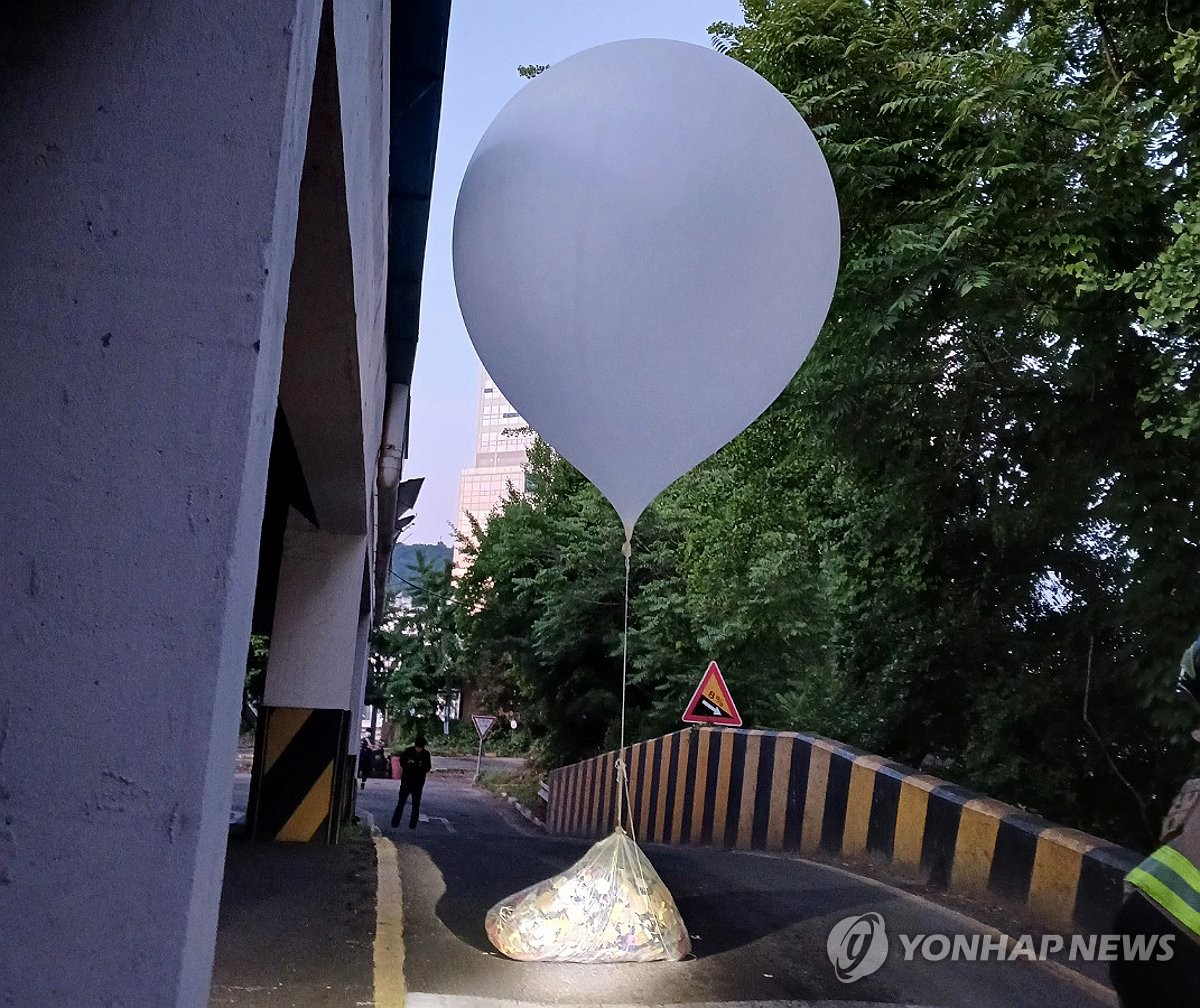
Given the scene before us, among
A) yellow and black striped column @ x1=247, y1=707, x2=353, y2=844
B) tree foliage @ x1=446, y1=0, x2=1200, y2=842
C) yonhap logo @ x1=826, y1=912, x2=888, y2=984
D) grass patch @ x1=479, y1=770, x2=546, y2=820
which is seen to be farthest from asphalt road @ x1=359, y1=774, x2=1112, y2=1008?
grass patch @ x1=479, y1=770, x2=546, y2=820

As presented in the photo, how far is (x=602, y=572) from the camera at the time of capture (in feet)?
75.3

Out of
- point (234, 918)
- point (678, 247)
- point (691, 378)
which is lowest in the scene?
point (234, 918)

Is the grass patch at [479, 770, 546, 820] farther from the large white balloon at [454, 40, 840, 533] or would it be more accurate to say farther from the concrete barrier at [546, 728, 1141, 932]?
the large white balloon at [454, 40, 840, 533]

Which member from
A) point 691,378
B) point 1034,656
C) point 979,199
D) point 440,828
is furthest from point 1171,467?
point 440,828

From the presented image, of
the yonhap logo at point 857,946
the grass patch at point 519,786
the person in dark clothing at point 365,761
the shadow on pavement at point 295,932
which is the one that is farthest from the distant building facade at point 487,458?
the yonhap logo at point 857,946

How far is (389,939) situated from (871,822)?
3.77m

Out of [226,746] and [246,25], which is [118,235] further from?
[226,746]

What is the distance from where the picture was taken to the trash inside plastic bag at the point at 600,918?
4.95 meters

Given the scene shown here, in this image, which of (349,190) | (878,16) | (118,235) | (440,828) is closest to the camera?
(118,235)

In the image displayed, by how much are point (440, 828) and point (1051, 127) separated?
15739 mm

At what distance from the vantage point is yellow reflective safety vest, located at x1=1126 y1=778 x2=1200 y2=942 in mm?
1833

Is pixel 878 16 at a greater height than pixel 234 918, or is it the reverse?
pixel 878 16

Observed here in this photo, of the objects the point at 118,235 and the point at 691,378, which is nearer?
the point at 118,235

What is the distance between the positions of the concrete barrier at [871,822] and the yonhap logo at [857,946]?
801 mm
